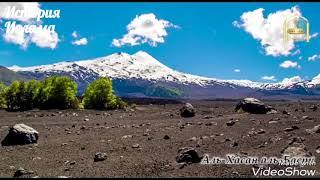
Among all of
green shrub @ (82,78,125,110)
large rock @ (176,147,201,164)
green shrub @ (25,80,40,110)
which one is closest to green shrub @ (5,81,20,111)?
green shrub @ (25,80,40,110)

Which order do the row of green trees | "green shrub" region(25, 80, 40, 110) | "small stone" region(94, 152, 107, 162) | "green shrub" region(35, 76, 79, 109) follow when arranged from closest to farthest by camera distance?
"small stone" region(94, 152, 107, 162), "green shrub" region(35, 76, 79, 109), the row of green trees, "green shrub" region(25, 80, 40, 110)

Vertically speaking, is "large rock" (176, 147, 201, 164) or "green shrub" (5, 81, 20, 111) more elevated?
"green shrub" (5, 81, 20, 111)

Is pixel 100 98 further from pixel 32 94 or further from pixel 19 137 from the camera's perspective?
pixel 19 137

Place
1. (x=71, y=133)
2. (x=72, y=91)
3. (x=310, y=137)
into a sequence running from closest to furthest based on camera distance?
(x=310, y=137), (x=71, y=133), (x=72, y=91)

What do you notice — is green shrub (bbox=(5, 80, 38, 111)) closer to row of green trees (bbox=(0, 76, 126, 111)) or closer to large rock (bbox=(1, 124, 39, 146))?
row of green trees (bbox=(0, 76, 126, 111))

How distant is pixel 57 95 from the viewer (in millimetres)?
80625

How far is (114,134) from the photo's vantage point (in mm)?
35469

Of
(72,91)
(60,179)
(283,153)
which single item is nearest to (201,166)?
(283,153)

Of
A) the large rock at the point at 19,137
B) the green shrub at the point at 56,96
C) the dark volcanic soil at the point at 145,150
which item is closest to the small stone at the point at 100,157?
the dark volcanic soil at the point at 145,150

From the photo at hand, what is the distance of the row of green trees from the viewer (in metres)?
80.7

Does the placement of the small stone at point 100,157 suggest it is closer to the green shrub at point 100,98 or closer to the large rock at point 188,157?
the large rock at point 188,157

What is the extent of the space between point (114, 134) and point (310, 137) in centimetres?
1537

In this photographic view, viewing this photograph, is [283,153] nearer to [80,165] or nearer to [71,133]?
[80,165]

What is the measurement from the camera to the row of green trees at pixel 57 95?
80.7 meters
